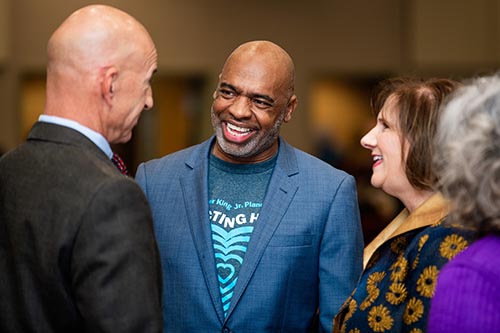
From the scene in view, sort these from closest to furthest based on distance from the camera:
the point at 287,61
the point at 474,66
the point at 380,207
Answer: the point at 287,61 → the point at 380,207 → the point at 474,66

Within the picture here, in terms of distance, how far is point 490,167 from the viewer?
5.66ft

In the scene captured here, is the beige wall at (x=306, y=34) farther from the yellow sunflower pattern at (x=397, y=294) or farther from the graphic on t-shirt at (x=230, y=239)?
the yellow sunflower pattern at (x=397, y=294)

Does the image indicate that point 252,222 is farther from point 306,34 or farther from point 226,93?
point 306,34

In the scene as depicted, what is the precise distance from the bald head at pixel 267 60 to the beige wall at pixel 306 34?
20.6 feet

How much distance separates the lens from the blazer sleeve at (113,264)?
1.94m

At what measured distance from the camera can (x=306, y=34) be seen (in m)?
9.87

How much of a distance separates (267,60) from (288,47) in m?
6.83

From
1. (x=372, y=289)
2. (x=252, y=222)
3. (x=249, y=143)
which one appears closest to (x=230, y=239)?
(x=252, y=222)

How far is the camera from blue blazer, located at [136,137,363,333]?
2848 millimetres

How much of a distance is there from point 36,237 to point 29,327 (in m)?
0.23

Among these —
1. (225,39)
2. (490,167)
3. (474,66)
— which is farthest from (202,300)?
(474,66)

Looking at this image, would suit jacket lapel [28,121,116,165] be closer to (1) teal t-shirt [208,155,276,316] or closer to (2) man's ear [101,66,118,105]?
(2) man's ear [101,66,118,105]

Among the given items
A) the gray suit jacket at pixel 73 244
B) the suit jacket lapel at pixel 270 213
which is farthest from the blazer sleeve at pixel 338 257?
the gray suit jacket at pixel 73 244

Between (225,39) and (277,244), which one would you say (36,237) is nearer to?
(277,244)
